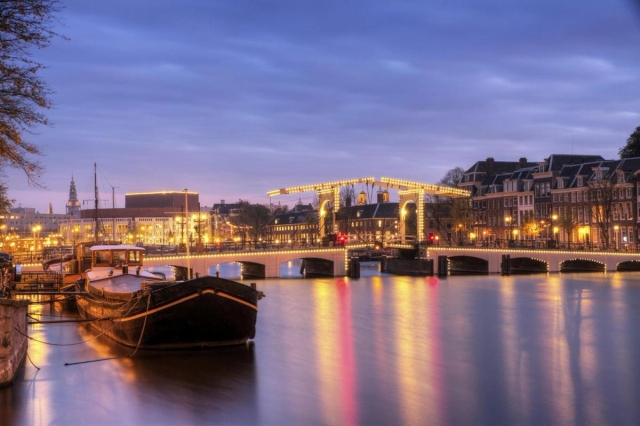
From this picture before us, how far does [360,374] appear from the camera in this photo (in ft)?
76.6

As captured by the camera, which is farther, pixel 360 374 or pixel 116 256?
pixel 116 256

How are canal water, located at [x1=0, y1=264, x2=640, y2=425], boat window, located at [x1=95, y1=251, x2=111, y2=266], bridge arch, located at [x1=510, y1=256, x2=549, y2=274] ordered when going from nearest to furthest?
canal water, located at [x1=0, y1=264, x2=640, y2=425], boat window, located at [x1=95, y1=251, x2=111, y2=266], bridge arch, located at [x1=510, y1=256, x2=549, y2=274]

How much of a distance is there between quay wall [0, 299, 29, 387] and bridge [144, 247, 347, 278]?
36966mm

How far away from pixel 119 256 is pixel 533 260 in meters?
47.6

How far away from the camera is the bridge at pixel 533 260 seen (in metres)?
67.8

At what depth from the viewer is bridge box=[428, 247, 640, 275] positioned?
67.8 m

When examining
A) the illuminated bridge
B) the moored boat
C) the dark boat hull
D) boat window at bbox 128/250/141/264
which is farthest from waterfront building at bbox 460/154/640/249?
the dark boat hull

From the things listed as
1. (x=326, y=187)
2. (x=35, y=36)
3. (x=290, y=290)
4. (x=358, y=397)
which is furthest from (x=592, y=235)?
(x=35, y=36)

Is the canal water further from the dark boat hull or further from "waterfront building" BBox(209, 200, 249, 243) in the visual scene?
"waterfront building" BBox(209, 200, 249, 243)

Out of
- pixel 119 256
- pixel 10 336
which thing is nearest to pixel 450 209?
pixel 119 256

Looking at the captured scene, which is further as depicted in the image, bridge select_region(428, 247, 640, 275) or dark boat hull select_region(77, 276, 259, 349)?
bridge select_region(428, 247, 640, 275)

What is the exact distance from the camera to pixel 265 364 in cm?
2434

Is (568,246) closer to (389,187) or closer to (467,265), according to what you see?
(467,265)

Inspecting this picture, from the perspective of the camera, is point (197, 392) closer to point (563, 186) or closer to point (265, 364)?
point (265, 364)
